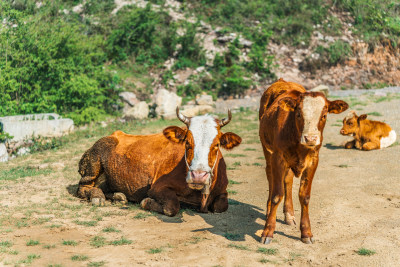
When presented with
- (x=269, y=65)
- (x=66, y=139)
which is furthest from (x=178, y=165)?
(x=269, y=65)

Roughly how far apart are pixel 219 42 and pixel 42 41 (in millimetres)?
10681

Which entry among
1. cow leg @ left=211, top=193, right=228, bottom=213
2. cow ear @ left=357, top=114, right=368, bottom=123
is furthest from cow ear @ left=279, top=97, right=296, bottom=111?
cow ear @ left=357, top=114, right=368, bottom=123

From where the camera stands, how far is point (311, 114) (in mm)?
5523

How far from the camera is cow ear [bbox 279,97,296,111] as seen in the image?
5750 mm

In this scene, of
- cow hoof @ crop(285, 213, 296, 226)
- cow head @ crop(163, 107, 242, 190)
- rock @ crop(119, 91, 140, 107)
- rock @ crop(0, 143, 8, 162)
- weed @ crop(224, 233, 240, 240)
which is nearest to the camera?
weed @ crop(224, 233, 240, 240)

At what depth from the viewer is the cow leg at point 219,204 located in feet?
24.3

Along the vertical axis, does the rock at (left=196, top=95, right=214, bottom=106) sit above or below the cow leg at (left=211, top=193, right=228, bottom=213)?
above

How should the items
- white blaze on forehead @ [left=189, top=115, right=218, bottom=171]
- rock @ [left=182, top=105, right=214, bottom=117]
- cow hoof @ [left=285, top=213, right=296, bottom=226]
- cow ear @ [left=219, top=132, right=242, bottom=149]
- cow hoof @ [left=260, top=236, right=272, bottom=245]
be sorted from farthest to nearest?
rock @ [left=182, top=105, right=214, bottom=117]
cow ear @ [left=219, top=132, right=242, bottom=149]
cow hoof @ [left=285, top=213, right=296, bottom=226]
white blaze on forehead @ [left=189, top=115, right=218, bottom=171]
cow hoof @ [left=260, top=236, right=272, bottom=245]

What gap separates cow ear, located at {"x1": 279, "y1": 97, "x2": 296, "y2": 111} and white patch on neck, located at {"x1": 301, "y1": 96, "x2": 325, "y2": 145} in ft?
0.62

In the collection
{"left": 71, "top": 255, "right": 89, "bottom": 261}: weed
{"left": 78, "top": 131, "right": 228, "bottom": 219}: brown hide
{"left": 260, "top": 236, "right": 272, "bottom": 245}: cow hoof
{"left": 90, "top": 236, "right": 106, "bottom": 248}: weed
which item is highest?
{"left": 78, "top": 131, "right": 228, "bottom": 219}: brown hide

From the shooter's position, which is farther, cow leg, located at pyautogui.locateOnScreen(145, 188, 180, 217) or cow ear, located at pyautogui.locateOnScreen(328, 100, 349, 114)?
cow leg, located at pyautogui.locateOnScreen(145, 188, 180, 217)

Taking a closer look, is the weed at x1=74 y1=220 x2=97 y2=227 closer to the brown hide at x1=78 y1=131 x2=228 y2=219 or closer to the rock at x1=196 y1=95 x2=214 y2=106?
the brown hide at x1=78 y1=131 x2=228 y2=219

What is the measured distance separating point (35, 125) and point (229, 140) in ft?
32.4

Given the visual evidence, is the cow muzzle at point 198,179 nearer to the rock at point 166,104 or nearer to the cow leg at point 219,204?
the cow leg at point 219,204
